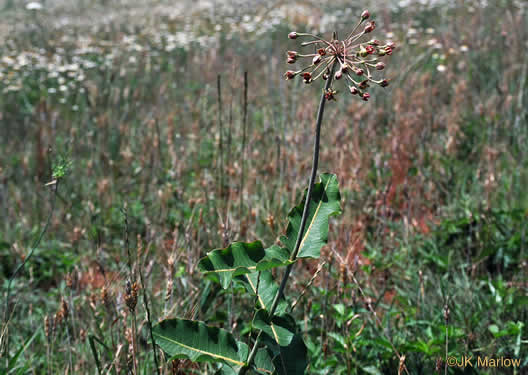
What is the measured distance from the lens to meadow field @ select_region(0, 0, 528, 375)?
1678mm

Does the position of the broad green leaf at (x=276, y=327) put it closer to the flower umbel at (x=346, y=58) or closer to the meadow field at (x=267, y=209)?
the meadow field at (x=267, y=209)

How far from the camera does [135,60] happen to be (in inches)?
247

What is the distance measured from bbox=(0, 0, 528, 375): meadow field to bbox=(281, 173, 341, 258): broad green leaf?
16mm

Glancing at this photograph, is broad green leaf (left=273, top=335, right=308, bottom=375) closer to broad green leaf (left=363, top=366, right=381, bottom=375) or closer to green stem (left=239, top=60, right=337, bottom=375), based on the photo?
green stem (left=239, top=60, right=337, bottom=375)

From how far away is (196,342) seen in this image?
1174 millimetres

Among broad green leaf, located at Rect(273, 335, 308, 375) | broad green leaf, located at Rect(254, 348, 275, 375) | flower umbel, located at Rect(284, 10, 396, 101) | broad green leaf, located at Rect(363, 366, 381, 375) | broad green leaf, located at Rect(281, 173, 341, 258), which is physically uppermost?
flower umbel, located at Rect(284, 10, 396, 101)

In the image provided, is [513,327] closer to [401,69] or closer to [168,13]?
[401,69]

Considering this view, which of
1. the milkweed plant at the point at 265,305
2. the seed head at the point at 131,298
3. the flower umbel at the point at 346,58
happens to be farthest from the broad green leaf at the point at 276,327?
the flower umbel at the point at 346,58

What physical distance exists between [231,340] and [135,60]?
5.74 m

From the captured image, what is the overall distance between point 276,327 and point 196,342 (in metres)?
0.21

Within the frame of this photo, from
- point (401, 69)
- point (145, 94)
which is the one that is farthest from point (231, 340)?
point (145, 94)

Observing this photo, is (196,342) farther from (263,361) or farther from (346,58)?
(346,58)

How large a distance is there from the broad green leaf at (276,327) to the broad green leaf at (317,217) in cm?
17

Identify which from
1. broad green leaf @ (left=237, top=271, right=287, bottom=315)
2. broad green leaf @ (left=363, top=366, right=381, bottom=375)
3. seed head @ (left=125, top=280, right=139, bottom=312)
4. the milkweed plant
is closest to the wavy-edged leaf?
the milkweed plant
